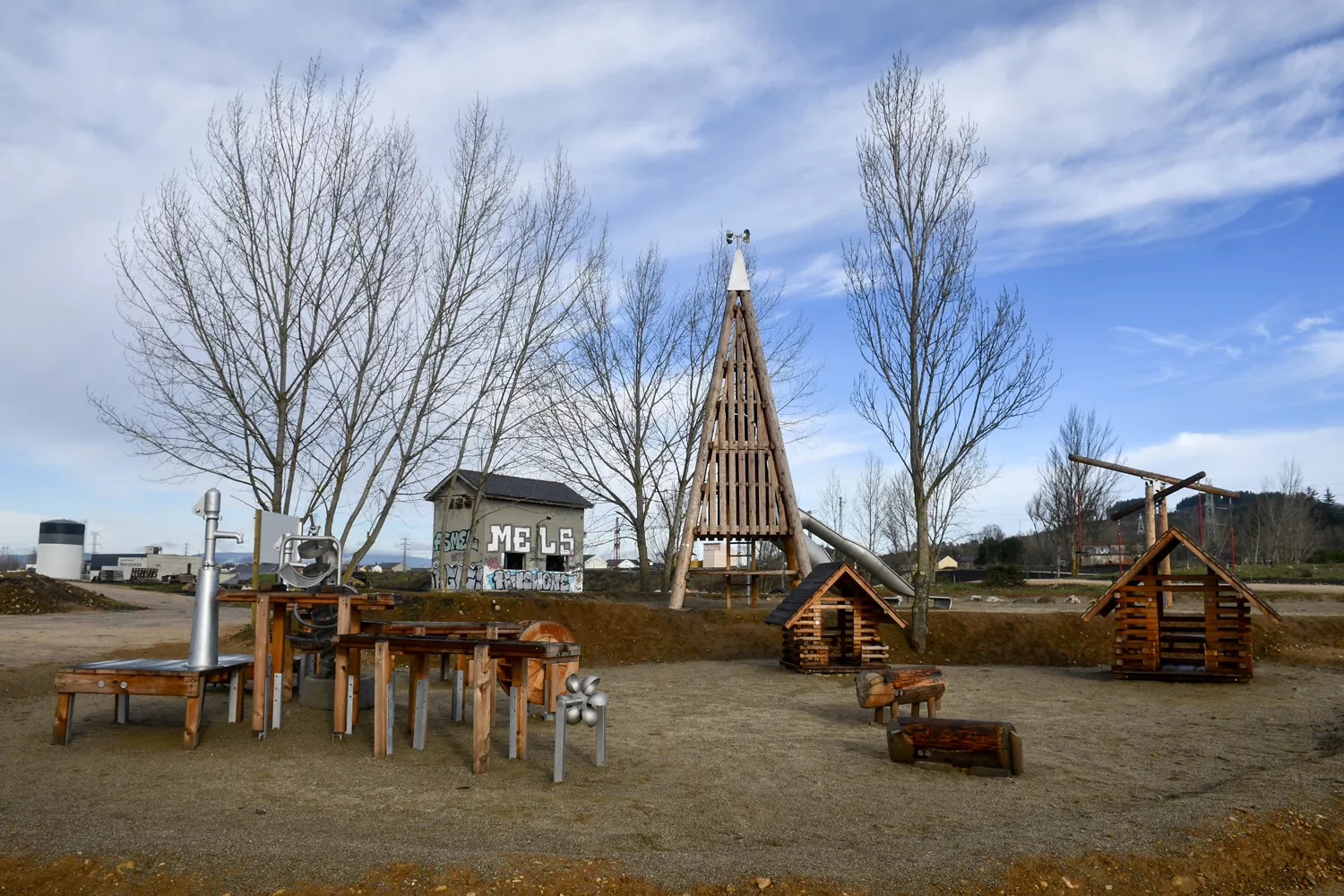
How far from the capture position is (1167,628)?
16109 millimetres

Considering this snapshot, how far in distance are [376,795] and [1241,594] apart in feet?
44.5

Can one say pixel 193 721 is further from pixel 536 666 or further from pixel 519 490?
pixel 519 490

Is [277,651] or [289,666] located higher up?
[277,651]

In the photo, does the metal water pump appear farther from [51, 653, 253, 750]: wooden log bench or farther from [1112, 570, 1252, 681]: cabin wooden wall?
[1112, 570, 1252, 681]: cabin wooden wall

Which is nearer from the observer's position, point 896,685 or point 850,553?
point 896,685

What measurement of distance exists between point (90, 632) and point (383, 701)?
17384mm

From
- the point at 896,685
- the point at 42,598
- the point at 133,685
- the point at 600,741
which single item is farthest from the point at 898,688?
the point at 42,598

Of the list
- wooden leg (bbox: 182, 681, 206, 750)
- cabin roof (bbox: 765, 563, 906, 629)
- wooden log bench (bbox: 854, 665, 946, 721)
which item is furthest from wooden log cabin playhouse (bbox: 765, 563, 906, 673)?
wooden leg (bbox: 182, 681, 206, 750)

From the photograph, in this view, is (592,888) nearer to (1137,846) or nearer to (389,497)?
(1137,846)

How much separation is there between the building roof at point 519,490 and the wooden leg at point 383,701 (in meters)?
24.8

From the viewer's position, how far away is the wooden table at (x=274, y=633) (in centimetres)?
953

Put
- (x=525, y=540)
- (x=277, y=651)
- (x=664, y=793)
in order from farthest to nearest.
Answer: (x=525, y=540), (x=277, y=651), (x=664, y=793)

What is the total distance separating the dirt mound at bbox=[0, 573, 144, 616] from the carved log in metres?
29.9

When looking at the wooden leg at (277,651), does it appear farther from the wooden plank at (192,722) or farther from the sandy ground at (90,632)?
the sandy ground at (90,632)
